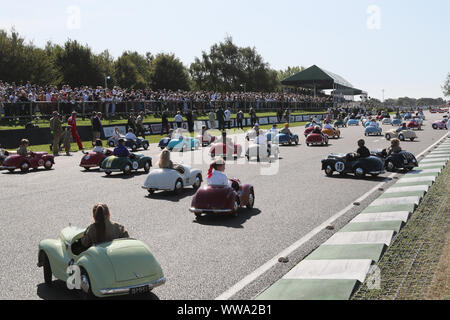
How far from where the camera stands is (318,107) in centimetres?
7081

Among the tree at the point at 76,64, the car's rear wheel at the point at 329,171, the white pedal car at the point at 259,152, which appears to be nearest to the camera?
the car's rear wheel at the point at 329,171

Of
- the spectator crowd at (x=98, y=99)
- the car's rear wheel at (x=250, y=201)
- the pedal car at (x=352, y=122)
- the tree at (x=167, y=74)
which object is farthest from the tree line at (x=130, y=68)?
the car's rear wheel at (x=250, y=201)

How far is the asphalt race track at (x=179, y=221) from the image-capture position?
6.46m

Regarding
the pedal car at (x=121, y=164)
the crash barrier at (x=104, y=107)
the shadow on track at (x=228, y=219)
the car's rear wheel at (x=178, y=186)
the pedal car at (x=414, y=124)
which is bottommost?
the shadow on track at (x=228, y=219)

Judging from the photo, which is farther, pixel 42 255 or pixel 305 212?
pixel 305 212

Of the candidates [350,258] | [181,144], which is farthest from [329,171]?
[181,144]

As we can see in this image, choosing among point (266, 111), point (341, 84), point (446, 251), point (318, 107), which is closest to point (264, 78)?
point (341, 84)

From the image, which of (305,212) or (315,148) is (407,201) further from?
(315,148)

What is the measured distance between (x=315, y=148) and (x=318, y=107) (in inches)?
1828

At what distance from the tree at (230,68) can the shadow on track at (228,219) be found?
336 feet

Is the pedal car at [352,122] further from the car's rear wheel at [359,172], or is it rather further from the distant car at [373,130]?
the car's rear wheel at [359,172]

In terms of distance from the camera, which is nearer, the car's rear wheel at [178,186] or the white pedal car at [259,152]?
the car's rear wheel at [178,186]

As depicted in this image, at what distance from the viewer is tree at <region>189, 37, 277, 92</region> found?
368ft
